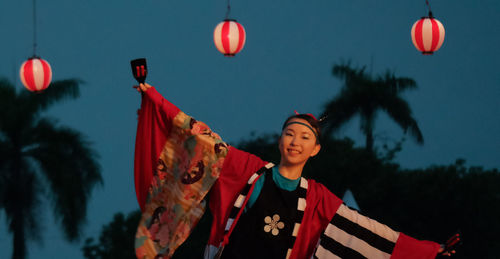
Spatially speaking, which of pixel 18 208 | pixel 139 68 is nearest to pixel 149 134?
pixel 139 68

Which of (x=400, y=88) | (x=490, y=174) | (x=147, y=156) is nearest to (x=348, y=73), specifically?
(x=400, y=88)

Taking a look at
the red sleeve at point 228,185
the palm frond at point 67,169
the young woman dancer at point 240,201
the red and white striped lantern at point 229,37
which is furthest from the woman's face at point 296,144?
the palm frond at point 67,169

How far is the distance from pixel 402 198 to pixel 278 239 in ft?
30.4

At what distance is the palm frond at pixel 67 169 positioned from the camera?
42.7 feet

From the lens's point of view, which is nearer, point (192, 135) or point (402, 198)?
point (192, 135)

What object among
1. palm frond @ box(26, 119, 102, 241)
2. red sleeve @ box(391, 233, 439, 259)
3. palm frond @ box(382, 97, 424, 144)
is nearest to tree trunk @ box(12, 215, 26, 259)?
palm frond @ box(26, 119, 102, 241)

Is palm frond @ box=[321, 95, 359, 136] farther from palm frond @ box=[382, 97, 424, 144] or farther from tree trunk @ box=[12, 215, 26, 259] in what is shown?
tree trunk @ box=[12, 215, 26, 259]

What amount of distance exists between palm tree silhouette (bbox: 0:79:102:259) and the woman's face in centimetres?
943

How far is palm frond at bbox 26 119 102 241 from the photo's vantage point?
13.0 m

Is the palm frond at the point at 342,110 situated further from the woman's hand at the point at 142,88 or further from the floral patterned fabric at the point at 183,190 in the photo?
the woman's hand at the point at 142,88

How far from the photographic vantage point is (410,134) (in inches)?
612

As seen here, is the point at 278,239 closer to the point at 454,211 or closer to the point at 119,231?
the point at 454,211

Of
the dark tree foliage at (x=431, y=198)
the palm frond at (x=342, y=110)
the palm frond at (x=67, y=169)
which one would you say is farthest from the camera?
the palm frond at (x=342, y=110)

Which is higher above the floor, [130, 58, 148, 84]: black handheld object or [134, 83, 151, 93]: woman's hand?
[130, 58, 148, 84]: black handheld object
